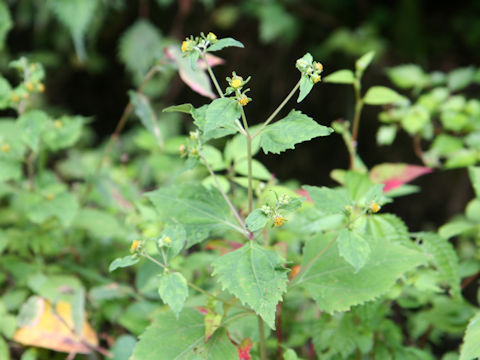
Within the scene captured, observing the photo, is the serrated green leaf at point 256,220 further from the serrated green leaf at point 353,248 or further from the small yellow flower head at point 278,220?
the serrated green leaf at point 353,248

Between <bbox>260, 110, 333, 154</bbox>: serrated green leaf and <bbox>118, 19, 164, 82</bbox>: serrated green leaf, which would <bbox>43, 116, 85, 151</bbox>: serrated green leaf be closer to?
<bbox>260, 110, 333, 154</bbox>: serrated green leaf

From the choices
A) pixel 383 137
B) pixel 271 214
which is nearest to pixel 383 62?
pixel 383 137

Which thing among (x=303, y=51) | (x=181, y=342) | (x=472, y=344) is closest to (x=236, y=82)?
(x=181, y=342)

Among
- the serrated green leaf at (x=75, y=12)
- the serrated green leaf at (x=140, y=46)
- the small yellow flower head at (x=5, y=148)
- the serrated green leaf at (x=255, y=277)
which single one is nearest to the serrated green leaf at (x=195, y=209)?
the serrated green leaf at (x=255, y=277)

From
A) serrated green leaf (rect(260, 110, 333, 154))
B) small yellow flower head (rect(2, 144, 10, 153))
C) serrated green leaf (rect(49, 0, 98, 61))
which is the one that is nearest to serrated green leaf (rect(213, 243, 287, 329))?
serrated green leaf (rect(260, 110, 333, 154))

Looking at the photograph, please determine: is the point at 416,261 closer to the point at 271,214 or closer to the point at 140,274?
the point at 271,214

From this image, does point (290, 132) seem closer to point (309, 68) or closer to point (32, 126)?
point (309, 68)
